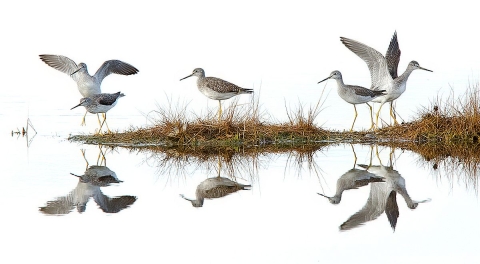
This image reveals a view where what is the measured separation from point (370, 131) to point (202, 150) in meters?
3.43

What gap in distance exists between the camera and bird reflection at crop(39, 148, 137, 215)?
10406mm

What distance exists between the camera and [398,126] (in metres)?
16.0

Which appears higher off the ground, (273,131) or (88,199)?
(273,131)

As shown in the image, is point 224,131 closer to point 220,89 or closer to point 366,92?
point 220,89

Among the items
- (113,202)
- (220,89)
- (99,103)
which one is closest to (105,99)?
(99,103)

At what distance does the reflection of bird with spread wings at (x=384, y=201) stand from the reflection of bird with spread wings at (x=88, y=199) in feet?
9.12

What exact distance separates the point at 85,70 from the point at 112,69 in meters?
0.91

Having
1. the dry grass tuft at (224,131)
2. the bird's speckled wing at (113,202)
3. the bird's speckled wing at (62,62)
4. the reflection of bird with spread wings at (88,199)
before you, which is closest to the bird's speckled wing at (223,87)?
the dry grass tuft at (224,131)

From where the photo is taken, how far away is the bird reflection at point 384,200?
1009 cm

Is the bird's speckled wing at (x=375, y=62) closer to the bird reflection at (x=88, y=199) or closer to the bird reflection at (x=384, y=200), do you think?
the bird reflection at (x=384, y=200)

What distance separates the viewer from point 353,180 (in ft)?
40.1

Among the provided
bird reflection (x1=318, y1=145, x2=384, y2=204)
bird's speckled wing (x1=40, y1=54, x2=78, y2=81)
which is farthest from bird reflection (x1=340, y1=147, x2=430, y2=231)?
bird's speckled wing (x1=40, y1=54, x2=78, y2=81)

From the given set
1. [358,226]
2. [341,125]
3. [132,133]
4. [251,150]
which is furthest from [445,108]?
[358,226]

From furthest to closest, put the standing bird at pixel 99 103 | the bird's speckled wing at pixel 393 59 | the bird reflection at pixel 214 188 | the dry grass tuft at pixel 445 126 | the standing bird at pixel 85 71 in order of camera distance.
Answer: the standing bird at pixel 85 71, the bird's speckled wing at pixel 393 59, the standing bird at pixel 99 103, the dry grass tuft at pixel 445 126, the bird reflection at pixel 214 188
